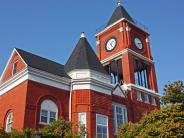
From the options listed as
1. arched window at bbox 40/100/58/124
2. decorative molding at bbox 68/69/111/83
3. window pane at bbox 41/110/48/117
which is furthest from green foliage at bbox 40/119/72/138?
decorative molding at bbox 68/69/111/83

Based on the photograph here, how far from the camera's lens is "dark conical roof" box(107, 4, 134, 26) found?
42.8m

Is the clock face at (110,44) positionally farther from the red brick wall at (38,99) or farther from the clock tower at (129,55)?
the red brick wall at (38,99)

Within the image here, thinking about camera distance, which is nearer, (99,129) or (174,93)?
(174,93)

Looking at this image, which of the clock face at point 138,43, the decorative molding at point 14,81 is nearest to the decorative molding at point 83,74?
the decorative molding at point 14,81

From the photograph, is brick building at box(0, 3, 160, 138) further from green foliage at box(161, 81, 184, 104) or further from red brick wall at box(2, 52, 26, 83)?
green foliage at box(161, 81, 184, 104)

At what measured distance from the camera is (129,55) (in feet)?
127

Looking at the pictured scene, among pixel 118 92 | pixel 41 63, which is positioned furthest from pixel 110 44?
pixel 41 63

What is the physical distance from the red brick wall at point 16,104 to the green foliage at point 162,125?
29.0 ft

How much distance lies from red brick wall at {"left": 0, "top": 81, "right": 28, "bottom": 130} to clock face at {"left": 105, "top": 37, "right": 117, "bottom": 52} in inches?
692

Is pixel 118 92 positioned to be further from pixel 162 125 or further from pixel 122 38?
pixel 162 125

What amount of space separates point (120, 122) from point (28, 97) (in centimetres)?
1080

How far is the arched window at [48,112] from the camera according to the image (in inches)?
1035

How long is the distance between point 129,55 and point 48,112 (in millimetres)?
15791

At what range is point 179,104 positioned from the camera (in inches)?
837
